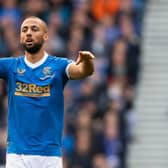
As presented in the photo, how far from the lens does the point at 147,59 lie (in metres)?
18.5

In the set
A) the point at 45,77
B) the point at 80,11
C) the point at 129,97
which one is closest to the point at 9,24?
the point at 80,11

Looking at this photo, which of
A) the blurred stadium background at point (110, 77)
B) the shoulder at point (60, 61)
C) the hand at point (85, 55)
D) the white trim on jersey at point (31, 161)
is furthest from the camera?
the blurred stadium background at point (110, 77)

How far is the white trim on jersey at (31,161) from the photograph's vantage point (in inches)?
405

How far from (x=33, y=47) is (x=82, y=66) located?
0.53 m

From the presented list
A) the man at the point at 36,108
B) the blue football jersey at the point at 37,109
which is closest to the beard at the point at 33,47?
the man at the point at 36,108

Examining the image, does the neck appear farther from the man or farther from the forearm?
the forearm

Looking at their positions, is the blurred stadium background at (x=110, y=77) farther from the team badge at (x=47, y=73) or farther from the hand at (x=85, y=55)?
the hand at (x=85, y=55)

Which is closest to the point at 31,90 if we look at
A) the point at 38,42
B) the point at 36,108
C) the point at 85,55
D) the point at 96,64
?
the point at 36,108

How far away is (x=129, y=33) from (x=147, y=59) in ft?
2.48

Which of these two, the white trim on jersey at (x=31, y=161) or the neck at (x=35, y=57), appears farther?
the neck at (x=35, y=57)

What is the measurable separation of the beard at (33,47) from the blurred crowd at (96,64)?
5191mm

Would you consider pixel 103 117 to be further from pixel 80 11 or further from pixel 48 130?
pixel 48 130

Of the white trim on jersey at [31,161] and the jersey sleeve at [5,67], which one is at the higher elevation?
the jersey sleeve at [5,67]

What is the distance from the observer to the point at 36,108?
10.3 m
